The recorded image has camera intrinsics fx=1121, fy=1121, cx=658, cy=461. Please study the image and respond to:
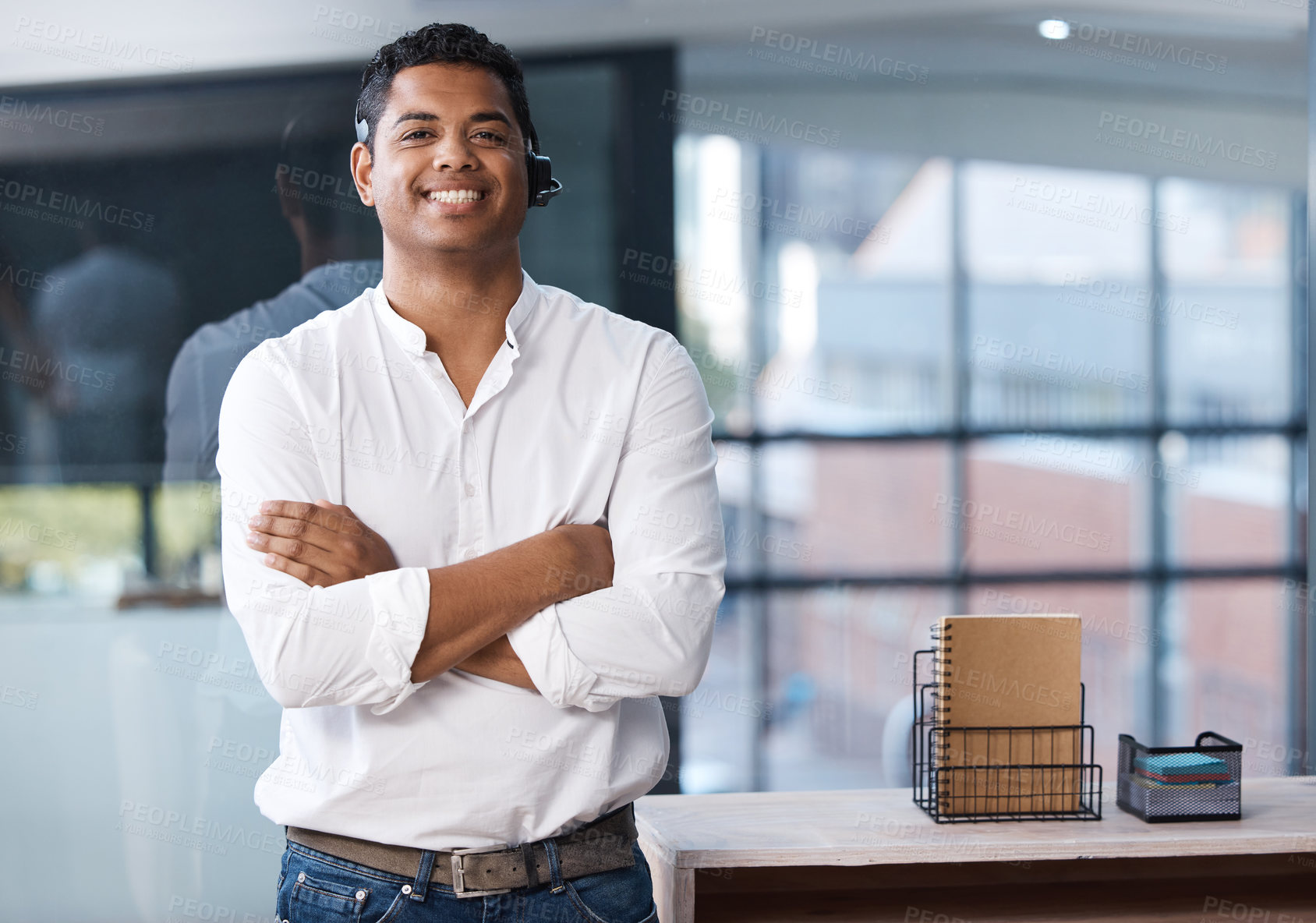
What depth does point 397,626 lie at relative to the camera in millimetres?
1329

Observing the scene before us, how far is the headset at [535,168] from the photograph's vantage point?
161cm

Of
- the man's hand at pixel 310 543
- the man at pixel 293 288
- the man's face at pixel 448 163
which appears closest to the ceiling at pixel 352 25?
the man at pixel 293 288

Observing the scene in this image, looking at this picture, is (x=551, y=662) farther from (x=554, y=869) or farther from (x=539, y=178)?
(x=539, y=178)

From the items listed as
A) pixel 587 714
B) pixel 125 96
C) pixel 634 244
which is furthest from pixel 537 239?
pixel 587 714

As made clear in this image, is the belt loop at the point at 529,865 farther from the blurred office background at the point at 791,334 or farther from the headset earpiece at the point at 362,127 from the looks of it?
the blurred office background at the point at 791,334

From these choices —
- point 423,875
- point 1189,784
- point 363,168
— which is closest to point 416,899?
point 423,875

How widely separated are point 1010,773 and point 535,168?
127 centimetres

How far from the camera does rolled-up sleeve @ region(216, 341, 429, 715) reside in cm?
132

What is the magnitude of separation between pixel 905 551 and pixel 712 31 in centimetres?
232

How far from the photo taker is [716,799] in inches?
81.0

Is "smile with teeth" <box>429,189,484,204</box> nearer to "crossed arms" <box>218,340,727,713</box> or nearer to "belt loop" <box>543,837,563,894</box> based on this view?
"crossed arms" <box>218,340,727,713</box>

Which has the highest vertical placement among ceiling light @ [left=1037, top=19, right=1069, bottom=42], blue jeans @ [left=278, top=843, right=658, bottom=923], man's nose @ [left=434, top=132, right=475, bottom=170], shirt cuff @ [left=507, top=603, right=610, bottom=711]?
ceiling light @ [left=1037, top=19, right=1069, bottom=42]

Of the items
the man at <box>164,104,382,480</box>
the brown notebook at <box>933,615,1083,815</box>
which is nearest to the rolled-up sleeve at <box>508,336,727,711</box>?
the brown notebook at <box>933,615,1083,815</box>

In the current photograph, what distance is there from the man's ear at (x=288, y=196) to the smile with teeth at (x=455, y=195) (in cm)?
145
